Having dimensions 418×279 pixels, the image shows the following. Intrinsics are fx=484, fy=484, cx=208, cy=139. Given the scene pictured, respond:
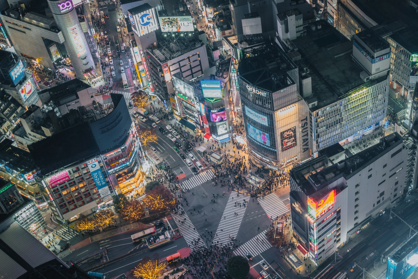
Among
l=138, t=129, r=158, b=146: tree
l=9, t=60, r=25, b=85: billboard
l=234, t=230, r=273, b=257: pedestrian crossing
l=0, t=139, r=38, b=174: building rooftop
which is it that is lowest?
l=234, t=230, r=273, b=257: pedestrian crossing

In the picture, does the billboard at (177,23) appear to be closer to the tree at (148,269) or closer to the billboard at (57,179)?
the billboard at (57,179)

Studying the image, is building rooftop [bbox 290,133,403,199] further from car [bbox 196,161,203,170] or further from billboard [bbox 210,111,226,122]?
car [bbox 196,161,203,170]

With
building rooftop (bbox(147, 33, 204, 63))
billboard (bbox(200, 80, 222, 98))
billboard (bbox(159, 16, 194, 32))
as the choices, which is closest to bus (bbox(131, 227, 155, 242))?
billboard (bbox(200, 80, 222, 98))

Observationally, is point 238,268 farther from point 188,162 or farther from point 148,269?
point 188,162

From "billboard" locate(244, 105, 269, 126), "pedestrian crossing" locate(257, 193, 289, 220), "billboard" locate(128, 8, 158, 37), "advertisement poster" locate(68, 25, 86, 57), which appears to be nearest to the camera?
"pedestrian crossing" locate(257, 193, 289, 220)

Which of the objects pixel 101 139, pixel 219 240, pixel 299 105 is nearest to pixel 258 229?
pixel 219 240

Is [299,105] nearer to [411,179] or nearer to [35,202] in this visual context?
[411,179]

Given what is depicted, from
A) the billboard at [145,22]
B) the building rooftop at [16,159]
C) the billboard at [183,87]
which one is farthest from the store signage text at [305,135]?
the building rooftop at [16,159]

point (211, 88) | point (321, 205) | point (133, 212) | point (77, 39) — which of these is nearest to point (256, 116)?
point (211, 88)
